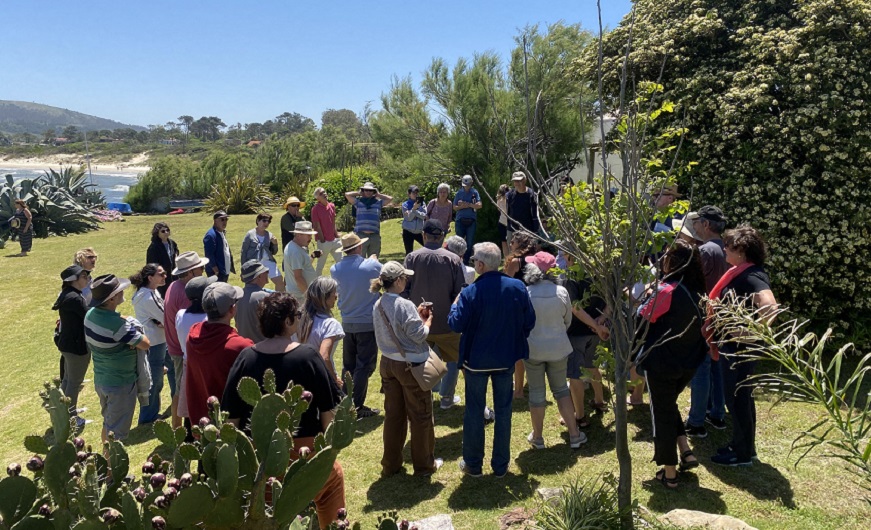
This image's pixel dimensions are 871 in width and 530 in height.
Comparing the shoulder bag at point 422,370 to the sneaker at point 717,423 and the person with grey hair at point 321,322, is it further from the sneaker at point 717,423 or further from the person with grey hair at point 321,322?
the sneaker at point 717,423

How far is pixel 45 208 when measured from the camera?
20.6 m

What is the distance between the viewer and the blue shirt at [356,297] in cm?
570

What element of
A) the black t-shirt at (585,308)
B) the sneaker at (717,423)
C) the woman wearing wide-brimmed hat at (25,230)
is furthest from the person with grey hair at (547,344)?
the woman wearing wide-brimmed hat at (25,230)

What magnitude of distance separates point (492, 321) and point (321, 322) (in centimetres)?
129

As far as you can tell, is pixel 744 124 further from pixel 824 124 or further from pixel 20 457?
pixel 20 457

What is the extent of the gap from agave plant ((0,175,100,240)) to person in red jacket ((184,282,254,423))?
19.2 m

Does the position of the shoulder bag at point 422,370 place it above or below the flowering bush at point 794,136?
below

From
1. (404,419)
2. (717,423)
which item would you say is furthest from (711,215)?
(404,419)

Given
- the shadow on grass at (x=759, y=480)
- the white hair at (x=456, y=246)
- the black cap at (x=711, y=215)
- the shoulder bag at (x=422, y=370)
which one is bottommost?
the shadow on grass at (x=759, y=480)

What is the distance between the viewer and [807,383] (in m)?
2.12

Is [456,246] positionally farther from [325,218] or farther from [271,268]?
[325,218]

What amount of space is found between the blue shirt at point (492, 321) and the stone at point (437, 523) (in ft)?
3.45

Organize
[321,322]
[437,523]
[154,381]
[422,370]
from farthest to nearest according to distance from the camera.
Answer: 1. [154,381]
2. [321,322]
3. [422,370]
4. [437,523]

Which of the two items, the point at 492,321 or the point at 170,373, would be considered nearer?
the point at 492,321
